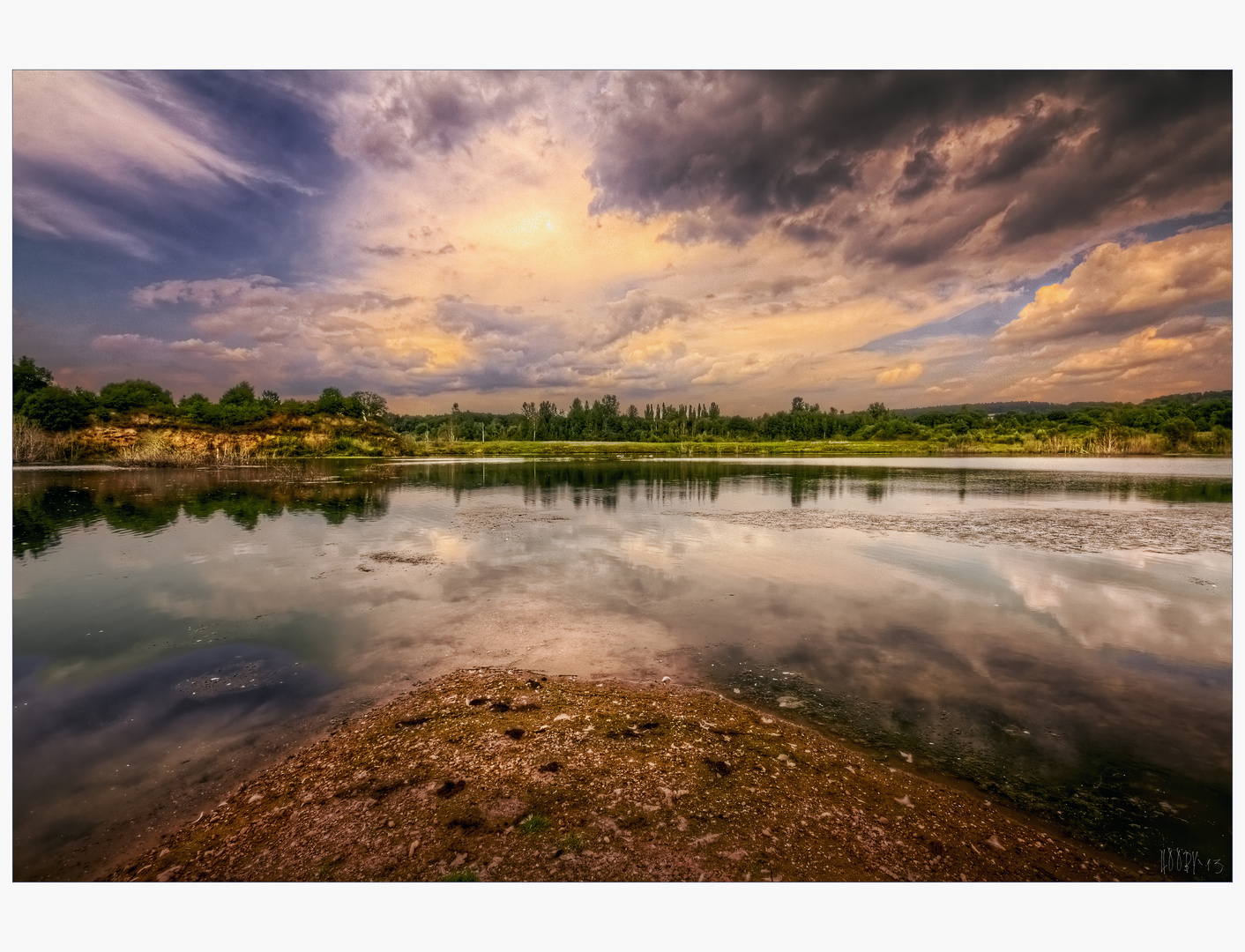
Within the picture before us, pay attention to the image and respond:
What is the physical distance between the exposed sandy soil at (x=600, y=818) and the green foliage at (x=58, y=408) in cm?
6679

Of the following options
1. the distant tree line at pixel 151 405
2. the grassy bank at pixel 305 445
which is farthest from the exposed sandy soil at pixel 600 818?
the grassy bank at pixel 305 445

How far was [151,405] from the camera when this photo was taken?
6400cm

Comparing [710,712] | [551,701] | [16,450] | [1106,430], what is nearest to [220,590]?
[551,701]

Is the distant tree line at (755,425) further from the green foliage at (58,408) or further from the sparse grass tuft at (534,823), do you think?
the sparse grass tuft at (534,823)

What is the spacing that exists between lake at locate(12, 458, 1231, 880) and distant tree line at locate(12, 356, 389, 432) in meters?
34.0

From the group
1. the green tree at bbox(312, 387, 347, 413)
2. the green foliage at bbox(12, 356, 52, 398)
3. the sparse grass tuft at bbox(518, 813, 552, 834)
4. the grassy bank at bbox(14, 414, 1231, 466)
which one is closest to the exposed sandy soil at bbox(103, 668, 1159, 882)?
the sparse grass tuft at bbox(518, 813, 552, 834)

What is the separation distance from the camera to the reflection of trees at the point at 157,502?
62.4ft

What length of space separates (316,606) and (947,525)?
20.0 meters

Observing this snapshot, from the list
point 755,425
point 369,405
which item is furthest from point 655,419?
point 369,405

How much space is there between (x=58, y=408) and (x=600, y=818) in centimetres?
7511

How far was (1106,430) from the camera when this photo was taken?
76.1 meters

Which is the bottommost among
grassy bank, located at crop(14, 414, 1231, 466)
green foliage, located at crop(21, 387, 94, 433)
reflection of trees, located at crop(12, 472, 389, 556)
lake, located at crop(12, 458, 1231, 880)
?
lake, located at crop(12, 458, 1231, 880)

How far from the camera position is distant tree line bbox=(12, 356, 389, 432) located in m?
50.8

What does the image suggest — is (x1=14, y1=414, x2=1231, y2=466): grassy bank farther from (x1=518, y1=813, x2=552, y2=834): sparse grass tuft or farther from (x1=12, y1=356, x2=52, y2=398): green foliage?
(x1=518, y1=813, x2=552, y2=834): sparse grass tuft
